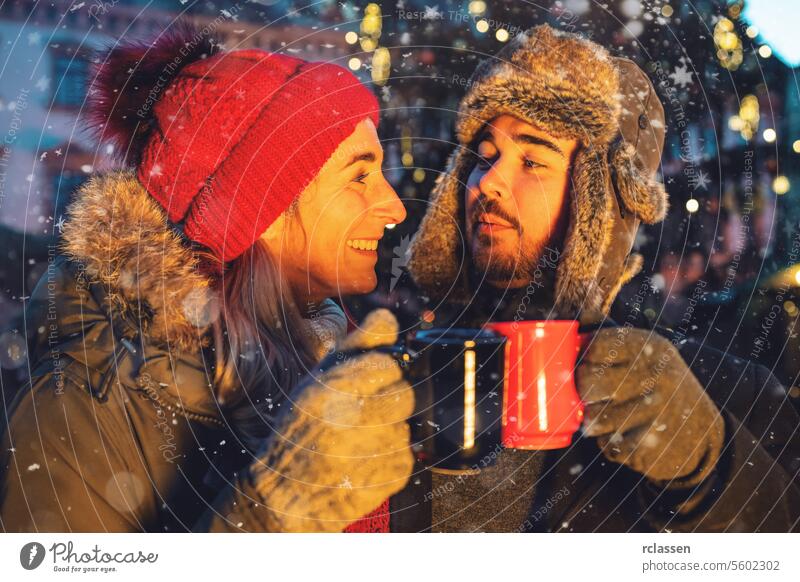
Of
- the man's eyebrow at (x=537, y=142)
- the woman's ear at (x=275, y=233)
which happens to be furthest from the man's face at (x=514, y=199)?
the woman's ear at (x=275, y=233)

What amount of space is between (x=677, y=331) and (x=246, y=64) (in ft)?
2.93

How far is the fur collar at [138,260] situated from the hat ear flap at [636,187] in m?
0.72

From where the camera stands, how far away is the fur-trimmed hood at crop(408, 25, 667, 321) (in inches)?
52.7

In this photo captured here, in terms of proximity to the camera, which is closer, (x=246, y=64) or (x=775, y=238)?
(x=246, y=64)

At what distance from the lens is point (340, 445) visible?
54.6 inches

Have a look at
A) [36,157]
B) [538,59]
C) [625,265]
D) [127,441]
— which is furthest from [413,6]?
[127,441]

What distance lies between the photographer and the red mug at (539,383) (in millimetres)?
1397

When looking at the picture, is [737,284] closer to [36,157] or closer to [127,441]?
[127,441]

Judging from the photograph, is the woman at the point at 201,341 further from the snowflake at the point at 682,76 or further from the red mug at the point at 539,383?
the snowflake at the point at 682,76

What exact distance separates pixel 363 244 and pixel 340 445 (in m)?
0.35

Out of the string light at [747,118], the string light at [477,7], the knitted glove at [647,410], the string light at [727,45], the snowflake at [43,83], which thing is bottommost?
the knitted glove at [647,410]

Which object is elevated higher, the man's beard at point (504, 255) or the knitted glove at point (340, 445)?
the man's beard at point (504, 255)

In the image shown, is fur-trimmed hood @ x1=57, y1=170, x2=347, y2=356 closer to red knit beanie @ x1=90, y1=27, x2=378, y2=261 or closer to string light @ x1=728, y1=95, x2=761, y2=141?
red knit beanie @ x1=90, y1=27, x2=378, y2=261

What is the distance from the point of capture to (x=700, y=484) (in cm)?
142
